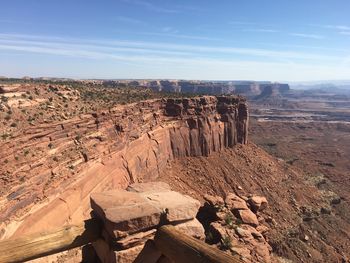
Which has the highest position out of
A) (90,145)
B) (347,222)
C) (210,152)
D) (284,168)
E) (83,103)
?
(83,103)

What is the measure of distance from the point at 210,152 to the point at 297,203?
13.2 m

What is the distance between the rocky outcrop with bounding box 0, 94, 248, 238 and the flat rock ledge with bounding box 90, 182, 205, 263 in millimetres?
14576

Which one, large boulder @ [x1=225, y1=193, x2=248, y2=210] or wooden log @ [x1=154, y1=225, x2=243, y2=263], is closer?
wooden log @ [x1=154, y1=225, x2=243, y2=263]

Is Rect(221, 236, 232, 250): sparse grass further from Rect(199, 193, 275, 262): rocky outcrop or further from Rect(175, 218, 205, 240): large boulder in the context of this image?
Rect(175, 218, 205, 240): large boulder

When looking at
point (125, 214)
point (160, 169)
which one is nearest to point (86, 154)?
point (160, 169)

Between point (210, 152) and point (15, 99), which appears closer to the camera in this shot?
point (15, 99)

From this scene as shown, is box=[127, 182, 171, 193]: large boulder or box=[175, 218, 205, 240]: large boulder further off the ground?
box=[127, 182, 171, 193]: large boulder

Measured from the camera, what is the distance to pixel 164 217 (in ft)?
22.1

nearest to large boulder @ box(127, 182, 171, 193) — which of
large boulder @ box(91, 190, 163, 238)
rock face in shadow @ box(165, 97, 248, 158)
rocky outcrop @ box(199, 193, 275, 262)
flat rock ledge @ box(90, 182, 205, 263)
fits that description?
flat rock ledge @ box(90, 182, 205, 263)

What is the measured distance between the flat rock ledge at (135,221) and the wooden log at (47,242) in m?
0.28

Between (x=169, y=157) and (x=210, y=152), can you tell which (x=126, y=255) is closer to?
(x=169, y=157)

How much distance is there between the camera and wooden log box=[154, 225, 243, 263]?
4.96 metres

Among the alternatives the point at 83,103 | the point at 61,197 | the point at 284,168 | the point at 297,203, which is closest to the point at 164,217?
the point at 61,197

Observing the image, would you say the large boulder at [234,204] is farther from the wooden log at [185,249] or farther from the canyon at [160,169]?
the wooden log at [185,249]
